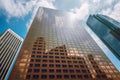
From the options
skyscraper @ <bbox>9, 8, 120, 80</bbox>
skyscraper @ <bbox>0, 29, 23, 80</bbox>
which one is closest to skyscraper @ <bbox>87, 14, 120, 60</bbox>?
skyscraper @ <bbox>9, 8, 120, 80</bbox>

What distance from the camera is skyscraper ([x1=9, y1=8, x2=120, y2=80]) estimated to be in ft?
225

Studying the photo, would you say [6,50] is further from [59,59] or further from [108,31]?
[108,31]

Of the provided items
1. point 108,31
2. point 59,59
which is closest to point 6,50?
point 59,59

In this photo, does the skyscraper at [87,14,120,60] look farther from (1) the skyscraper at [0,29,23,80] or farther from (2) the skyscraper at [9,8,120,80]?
(1) the skyscraper at [0,29,23,80]

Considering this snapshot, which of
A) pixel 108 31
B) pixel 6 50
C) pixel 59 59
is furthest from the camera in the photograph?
pixel 108 31

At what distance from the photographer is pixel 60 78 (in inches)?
2640

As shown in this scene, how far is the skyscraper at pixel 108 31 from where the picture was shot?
432 ft

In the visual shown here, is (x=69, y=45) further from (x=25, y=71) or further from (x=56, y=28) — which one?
(x=25, y=71)

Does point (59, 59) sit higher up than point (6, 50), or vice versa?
point (6, 50)

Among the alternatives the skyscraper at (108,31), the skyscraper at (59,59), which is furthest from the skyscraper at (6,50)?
the skyscraper at (108,31)

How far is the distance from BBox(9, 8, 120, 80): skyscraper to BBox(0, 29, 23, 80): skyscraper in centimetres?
5112

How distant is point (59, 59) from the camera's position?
7994cm

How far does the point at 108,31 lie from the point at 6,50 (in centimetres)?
11110

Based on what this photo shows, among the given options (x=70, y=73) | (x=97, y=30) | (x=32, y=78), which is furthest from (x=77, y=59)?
(x=97, y=30)
